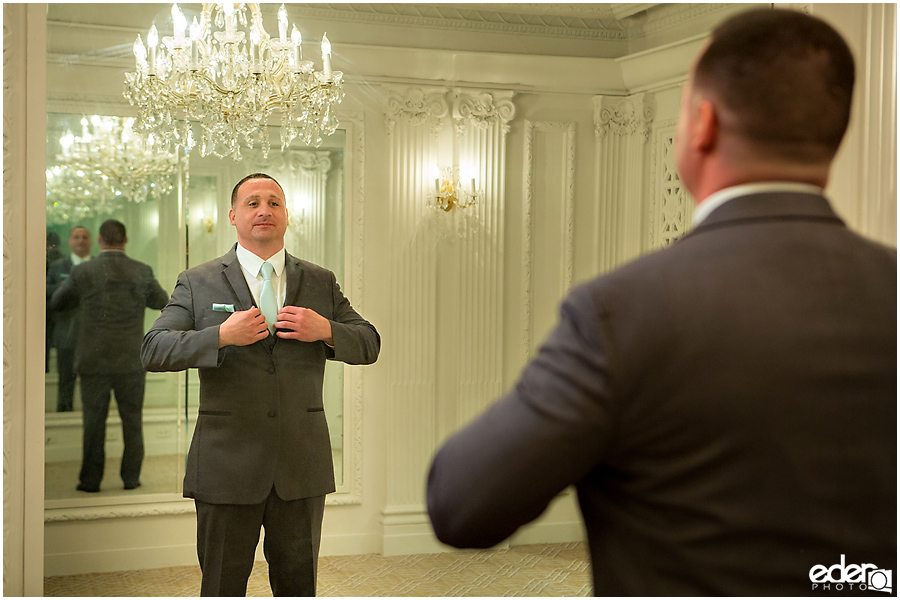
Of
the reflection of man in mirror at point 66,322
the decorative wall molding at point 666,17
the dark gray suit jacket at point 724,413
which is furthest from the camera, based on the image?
the decorative wall molding at point 666,17

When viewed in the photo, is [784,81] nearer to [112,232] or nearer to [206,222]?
[206,222]

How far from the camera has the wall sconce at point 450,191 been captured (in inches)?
113

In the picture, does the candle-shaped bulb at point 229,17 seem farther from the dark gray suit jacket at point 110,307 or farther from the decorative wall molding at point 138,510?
the decorative wall molding at point 138,510

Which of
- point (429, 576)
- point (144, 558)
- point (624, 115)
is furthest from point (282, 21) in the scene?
point (429, 576)

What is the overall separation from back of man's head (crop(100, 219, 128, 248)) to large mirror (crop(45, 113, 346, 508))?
0.02 metres

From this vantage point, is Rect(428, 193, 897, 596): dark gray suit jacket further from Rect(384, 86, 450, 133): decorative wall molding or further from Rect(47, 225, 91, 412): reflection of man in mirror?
Rect(384, 86, 450, 133): decorative wall molding

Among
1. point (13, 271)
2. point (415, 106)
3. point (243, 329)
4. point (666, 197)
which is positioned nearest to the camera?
point (13, 271)

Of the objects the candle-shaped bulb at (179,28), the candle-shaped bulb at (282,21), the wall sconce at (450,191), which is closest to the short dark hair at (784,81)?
the candle-shaped bulb at (282,21)

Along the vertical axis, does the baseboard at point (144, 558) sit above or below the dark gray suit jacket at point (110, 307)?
below

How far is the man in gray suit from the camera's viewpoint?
629 mm

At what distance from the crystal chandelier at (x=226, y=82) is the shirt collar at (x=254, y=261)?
0.46 metres

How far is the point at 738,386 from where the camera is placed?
0.63 m

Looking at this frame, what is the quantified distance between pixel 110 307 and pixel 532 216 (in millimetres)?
1520

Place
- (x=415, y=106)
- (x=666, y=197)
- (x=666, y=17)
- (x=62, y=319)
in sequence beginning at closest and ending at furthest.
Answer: (x=62, y=319), (x=415, y=106), (x=666, y=17), (x=666, y=197)
